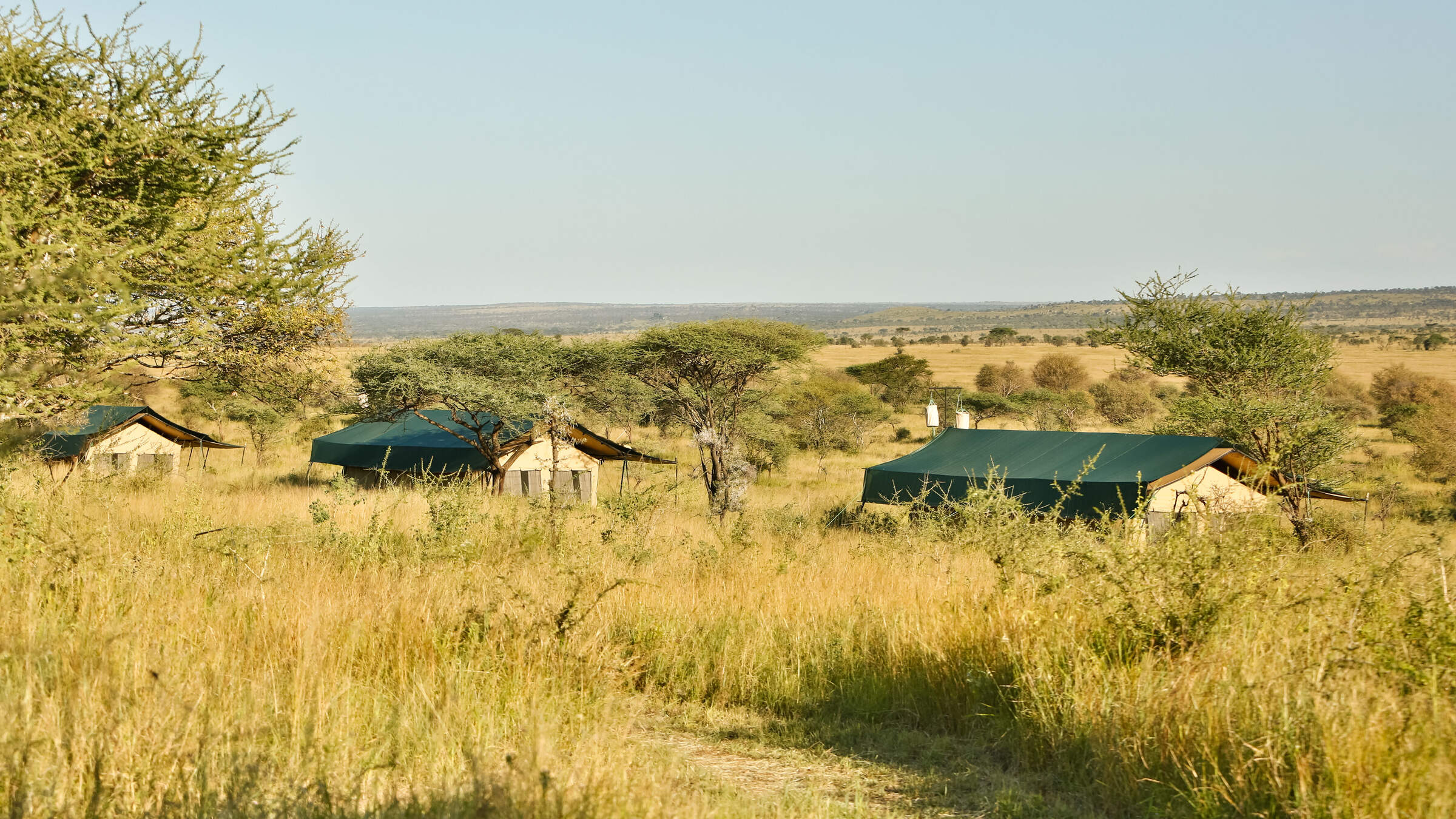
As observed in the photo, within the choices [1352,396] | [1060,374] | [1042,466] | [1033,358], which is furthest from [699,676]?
[1033,358]

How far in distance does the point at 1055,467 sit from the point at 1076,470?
3.01ft

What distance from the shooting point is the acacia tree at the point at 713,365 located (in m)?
32.7

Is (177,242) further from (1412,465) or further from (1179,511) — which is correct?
(1412,465)

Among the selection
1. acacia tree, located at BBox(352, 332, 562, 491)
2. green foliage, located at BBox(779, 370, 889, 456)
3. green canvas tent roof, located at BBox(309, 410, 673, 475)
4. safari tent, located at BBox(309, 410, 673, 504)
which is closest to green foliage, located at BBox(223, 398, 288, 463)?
green canvas tent roof, located at BBox(309, 410, 673, 475)

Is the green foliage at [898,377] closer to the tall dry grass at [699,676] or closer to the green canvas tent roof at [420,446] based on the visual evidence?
the green canvas tent roof at [420,446]

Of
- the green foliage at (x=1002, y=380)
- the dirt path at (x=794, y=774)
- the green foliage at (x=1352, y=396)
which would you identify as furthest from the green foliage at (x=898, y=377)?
the dirt path at (x=794, y=774)

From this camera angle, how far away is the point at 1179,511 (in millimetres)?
5523

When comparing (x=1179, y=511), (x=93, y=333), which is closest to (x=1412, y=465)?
(x=1179, y=511)

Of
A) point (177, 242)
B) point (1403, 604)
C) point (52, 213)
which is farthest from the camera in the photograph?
point (177, 242)

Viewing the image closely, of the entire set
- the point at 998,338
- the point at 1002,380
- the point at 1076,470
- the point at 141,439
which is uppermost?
the point at 1076,470

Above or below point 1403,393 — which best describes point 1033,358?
below

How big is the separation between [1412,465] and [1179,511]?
142 ft

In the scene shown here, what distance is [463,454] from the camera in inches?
1232

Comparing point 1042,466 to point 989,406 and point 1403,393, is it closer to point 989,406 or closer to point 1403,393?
point 989,406
